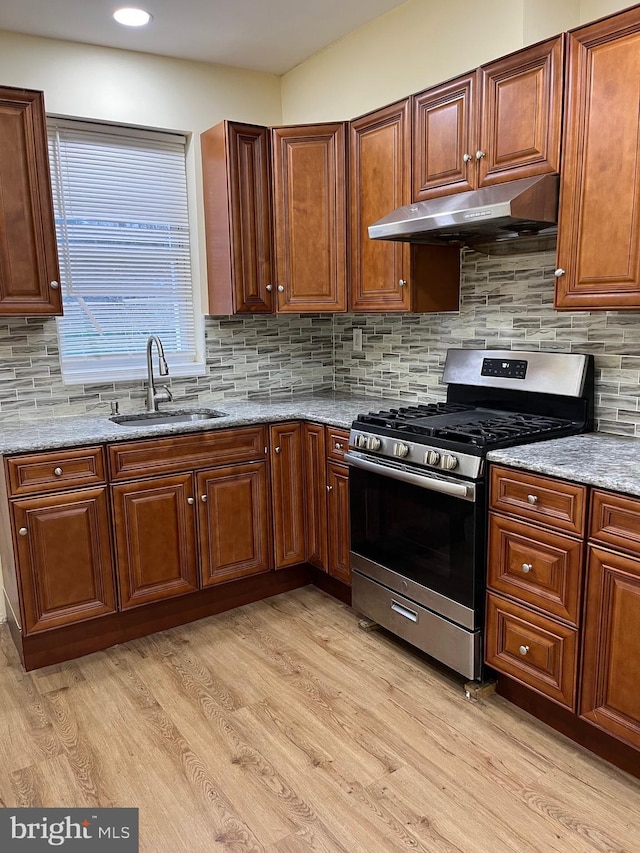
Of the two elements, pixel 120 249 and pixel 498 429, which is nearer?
pixel 498 429

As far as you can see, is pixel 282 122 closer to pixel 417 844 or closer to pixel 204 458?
pixel 204 458

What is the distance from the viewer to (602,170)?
7.02 ft

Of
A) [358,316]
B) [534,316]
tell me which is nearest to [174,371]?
[358,316]

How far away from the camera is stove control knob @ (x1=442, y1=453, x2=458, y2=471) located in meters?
2.31

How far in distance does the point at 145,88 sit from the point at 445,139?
165 centimetres

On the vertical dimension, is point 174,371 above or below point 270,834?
above

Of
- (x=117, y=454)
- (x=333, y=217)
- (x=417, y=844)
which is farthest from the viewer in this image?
(x=333, y=217)

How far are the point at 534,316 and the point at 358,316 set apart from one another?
1.25 m

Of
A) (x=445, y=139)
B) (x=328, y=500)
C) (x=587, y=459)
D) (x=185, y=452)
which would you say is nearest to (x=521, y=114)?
(x=445, y=139)

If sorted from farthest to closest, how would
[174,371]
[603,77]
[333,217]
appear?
[174,371], [333,217], [603,77]

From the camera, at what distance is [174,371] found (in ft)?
11.7

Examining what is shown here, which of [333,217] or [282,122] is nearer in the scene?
[333,217]

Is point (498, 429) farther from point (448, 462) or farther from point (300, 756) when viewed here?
point (300, 756)

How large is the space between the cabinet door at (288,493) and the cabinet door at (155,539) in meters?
0.45
